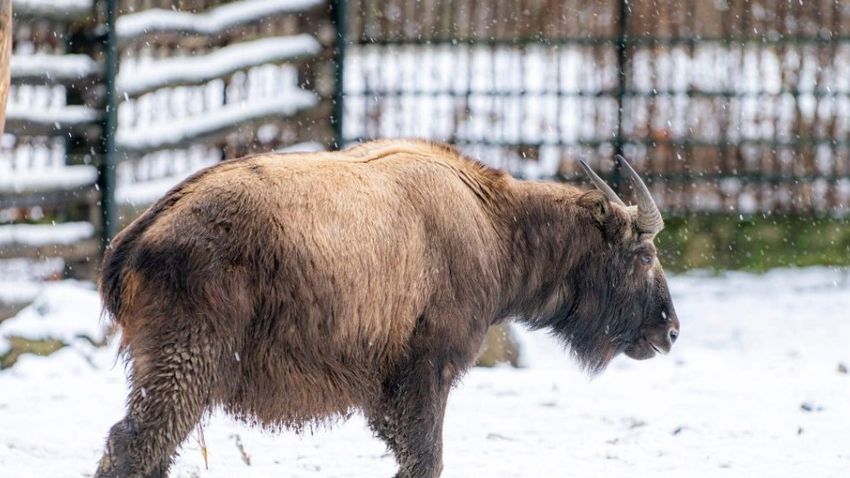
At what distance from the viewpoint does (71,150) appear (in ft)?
27.0

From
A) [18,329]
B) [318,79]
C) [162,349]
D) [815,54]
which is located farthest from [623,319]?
[815,54]

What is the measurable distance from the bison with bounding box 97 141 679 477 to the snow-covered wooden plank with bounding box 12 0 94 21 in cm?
307

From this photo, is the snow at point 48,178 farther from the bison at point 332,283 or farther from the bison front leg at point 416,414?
the bison front leg at point 416,414

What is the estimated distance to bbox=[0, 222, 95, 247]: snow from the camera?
7755mm

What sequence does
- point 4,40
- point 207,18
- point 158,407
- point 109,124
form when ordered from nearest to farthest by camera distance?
point 158,407
point 4,40
point 109,124
point 207,18

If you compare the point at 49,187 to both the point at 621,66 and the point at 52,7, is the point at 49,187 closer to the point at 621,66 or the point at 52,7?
the point at 52,7

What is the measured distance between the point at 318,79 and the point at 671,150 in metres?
2.79

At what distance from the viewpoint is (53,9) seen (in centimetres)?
793

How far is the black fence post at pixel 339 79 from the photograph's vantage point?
1004 cm

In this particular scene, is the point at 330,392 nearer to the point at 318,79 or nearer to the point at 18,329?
the point at 18,329

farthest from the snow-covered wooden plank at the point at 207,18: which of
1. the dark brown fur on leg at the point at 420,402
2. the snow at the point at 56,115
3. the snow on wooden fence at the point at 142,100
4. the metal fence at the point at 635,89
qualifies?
the dark brown fur on leg at the point at 420,402

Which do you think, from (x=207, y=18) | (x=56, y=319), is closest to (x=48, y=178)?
(x=56, y=319)

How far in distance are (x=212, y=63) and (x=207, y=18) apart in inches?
13.0

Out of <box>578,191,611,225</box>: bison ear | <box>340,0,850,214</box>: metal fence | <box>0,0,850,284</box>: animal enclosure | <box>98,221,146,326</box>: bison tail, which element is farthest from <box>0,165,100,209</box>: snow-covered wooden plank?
<box>578,191,611,225</box>: bison ear
